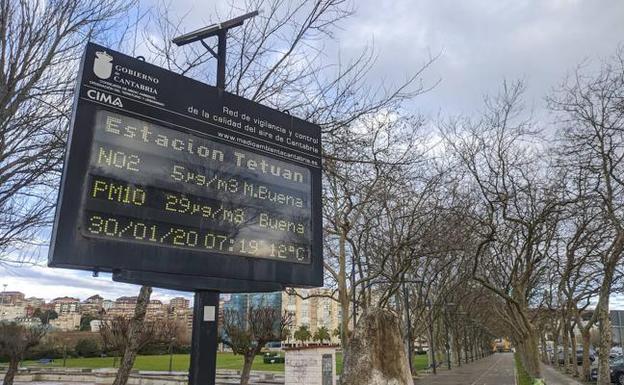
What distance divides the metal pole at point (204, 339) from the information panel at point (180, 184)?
382 millimetres

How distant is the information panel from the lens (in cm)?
500

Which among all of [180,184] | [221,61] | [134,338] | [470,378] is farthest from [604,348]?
[180,184]

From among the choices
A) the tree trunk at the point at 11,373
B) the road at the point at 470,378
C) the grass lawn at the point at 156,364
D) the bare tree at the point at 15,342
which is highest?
the bare tree at the point at 15,342

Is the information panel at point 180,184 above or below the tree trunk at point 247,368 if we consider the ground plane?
above

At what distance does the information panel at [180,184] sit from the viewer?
5.00m

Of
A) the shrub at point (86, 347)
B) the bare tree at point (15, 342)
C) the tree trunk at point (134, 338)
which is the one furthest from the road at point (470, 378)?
the shrub at point (86, 347)

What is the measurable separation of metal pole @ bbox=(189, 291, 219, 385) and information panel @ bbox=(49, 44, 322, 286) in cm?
38

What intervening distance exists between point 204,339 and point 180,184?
1712 millimetres

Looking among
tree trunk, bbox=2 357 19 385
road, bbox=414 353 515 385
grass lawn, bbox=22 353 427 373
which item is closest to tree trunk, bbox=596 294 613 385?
road, bbox=414 353 515 385

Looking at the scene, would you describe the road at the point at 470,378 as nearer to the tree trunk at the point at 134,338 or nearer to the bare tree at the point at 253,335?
the bare tree at the point at 253,335

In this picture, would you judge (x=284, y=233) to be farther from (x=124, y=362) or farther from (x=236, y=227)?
(x=124, y=362)

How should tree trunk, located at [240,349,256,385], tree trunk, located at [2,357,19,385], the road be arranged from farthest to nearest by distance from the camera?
1. the road
2. tree trunk, located at [2,357,19,385]
3. tree trunk, located at [240,349,256,385]

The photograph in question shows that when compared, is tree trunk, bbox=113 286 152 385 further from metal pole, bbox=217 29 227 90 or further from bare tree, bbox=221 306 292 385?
bare tree, bbox=221 306 292 385

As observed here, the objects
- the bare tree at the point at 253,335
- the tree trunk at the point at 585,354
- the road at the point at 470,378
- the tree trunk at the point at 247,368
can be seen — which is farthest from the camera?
the road at the point at 470,378
